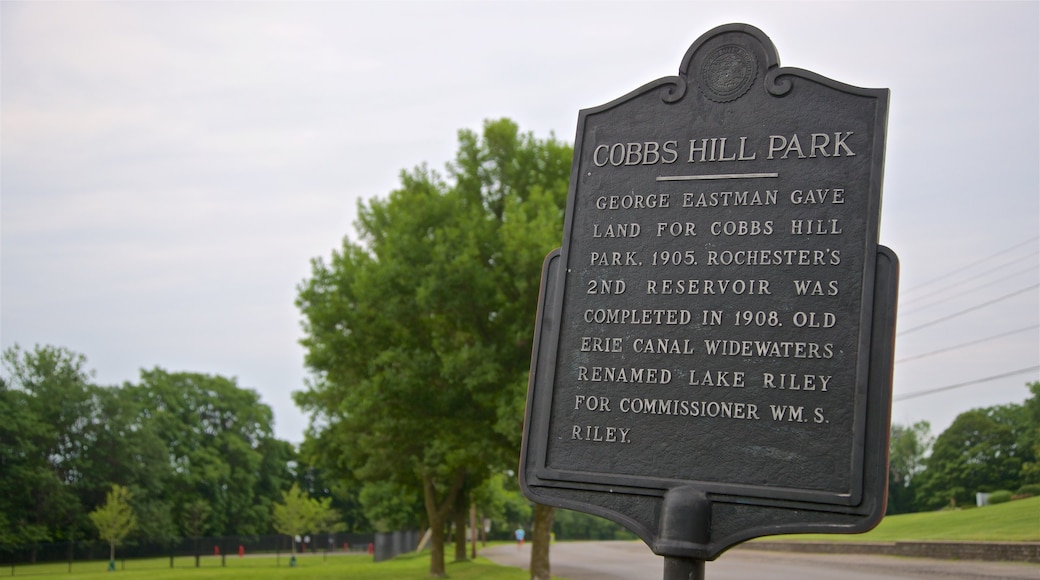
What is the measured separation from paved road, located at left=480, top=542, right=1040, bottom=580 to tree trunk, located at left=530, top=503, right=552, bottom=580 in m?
3.10

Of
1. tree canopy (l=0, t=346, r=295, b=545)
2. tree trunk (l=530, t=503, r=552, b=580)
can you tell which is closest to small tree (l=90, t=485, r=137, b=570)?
tree canopy (l=0, t=346, r=295, b=545)

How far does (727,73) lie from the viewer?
6.52 meters

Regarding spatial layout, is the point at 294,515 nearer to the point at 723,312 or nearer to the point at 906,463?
the point at 906,463

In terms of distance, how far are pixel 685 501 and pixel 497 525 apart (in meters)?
92.3

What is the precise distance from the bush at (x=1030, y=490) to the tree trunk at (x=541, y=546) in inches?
703

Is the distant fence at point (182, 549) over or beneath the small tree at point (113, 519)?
beneath

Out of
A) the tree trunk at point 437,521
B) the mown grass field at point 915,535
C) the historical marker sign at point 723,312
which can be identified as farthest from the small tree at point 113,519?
the historical marker sign at point 723,312

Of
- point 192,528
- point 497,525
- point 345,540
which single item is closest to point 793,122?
point 192,528

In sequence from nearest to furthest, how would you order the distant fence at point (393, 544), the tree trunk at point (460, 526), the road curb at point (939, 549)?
1. the road curb at point (939, 549)
2. the tree trunk at point (460, 526)
3. the distant fence at point (393, 544)

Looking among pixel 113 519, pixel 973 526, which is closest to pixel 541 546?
pixel 973 526

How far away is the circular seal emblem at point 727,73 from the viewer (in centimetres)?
645

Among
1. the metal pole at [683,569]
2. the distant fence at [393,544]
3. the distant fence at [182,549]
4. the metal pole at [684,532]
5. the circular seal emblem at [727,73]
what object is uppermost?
the circular seal emblem at [727,73]

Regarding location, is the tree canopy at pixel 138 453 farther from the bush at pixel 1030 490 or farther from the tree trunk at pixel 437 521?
the bush at pixel 1030 490

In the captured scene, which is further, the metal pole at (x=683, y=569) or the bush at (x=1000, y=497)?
the bush at (x=1000, y=497)
